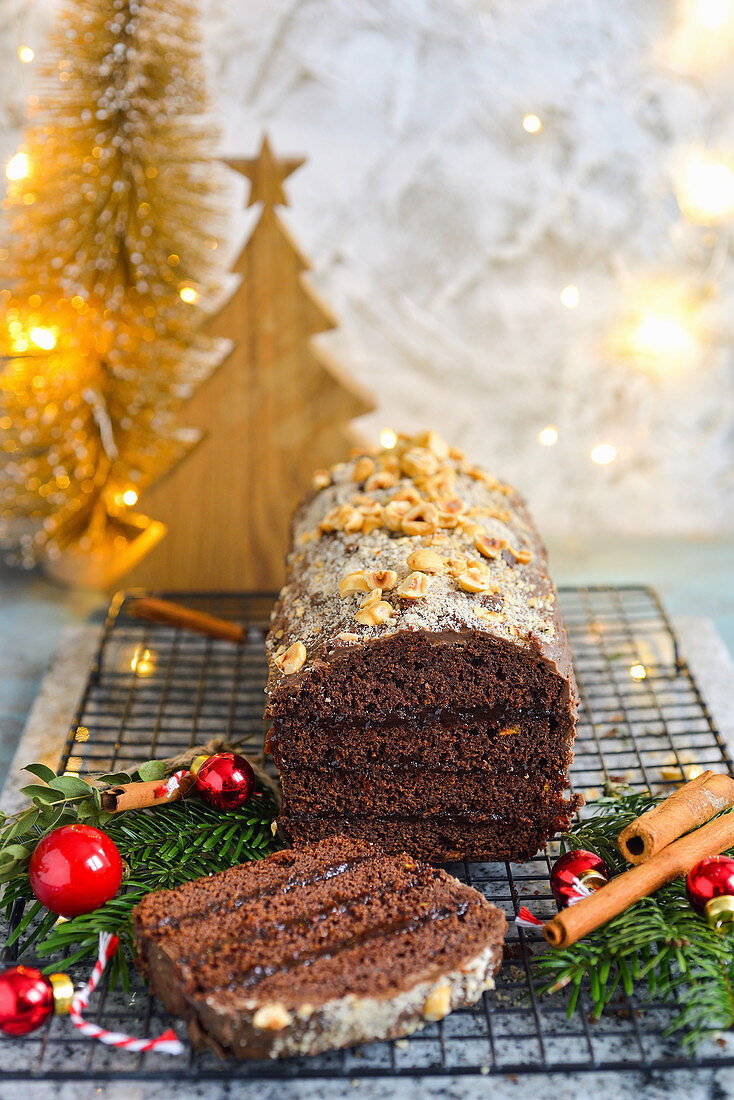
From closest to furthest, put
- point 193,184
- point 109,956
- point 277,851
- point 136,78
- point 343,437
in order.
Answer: point 109,956
point 277,851
point 136,78
point 193,184
point 343,437

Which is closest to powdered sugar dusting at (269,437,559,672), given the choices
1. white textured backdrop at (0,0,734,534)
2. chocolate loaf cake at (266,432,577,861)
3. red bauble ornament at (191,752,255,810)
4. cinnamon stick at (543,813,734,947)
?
chocolate loaf cake at (266,432,577,861)

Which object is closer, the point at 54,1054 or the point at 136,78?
the point at 54,1054

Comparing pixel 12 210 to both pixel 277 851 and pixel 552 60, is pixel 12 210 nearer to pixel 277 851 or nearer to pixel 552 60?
pixel 552 60

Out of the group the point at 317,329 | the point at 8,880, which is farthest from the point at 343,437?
the point at 8,880

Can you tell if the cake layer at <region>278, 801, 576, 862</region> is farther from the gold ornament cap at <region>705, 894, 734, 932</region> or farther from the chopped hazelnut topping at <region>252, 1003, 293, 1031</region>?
the chopped hazelnut topping at <region>252, 1003, 293, 1031</region>

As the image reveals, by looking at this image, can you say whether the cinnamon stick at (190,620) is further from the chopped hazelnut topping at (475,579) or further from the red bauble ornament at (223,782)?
the chopped hazelnut topping at (475,579)

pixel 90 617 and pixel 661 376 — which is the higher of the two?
pixel 661 376

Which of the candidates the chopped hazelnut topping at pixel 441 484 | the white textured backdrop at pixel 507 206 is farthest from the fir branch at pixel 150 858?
the white textured backdrop at pixel 507 206
